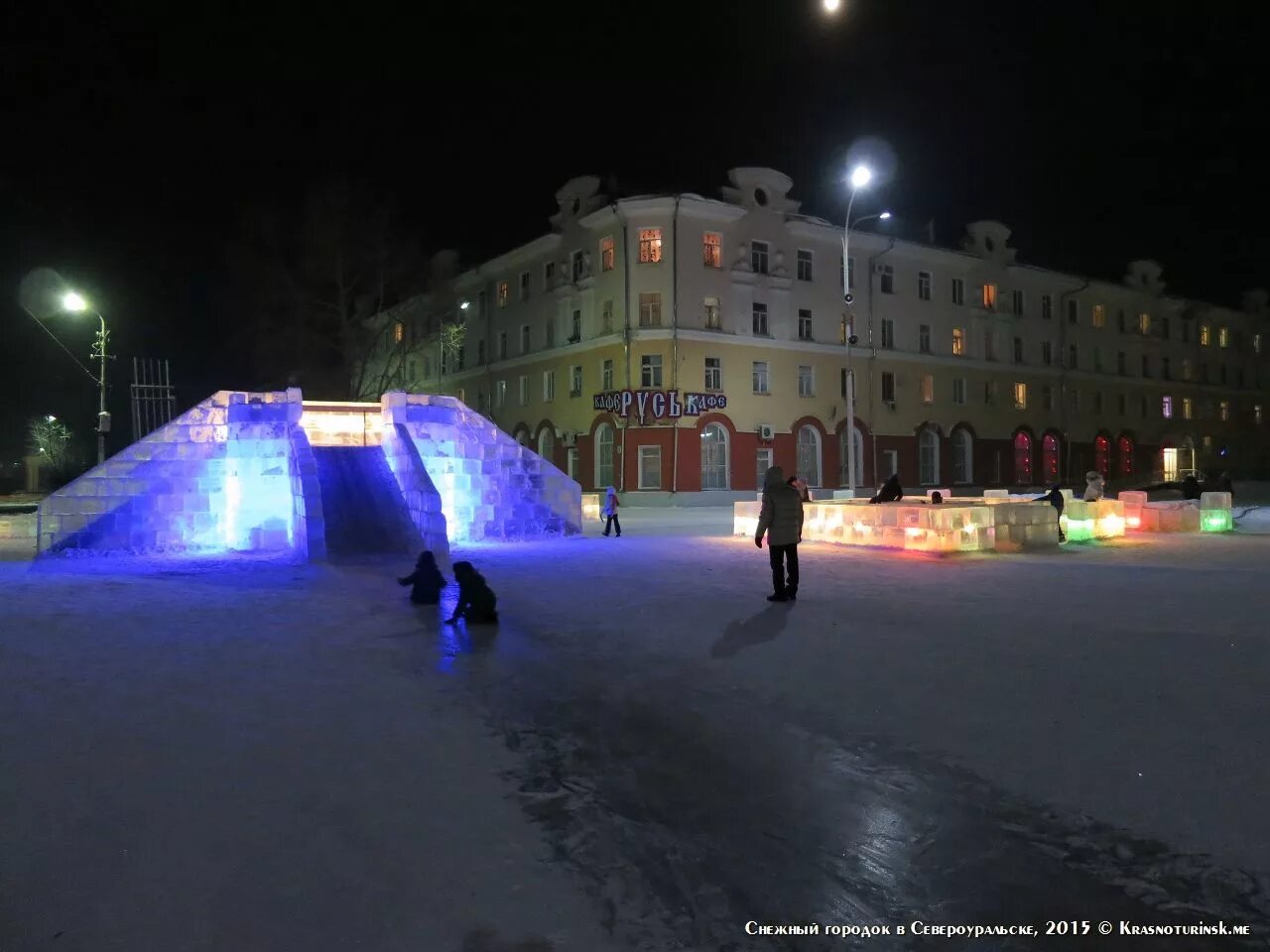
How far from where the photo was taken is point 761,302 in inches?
1548

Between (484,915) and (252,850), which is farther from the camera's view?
(252,850)

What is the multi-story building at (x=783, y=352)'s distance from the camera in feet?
122

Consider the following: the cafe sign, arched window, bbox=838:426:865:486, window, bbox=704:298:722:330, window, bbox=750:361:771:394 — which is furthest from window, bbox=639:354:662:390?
arched window, bbox=838:426:865:486

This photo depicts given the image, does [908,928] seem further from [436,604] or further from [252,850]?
[436,604]

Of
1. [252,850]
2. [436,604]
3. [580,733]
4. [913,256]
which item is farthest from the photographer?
[913,256]

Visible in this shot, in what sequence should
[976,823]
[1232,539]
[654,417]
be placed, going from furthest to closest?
[654,417]
[1232,539]
[976,823]

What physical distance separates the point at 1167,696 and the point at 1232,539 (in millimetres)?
16572

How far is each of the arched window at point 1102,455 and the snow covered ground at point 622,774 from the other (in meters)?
46.4

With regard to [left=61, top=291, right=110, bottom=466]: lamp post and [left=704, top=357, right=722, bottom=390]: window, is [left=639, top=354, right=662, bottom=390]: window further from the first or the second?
[left=61, top=291, right=110, bottom=466]: lamp post

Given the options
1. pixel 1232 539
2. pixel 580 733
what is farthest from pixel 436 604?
pixel 1232 539

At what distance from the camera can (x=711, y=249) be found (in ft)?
125

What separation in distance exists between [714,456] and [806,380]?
6508 mm

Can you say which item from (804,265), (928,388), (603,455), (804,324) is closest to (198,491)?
(603,455)

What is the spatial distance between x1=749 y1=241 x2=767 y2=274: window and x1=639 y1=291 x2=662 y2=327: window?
16.7 ft
